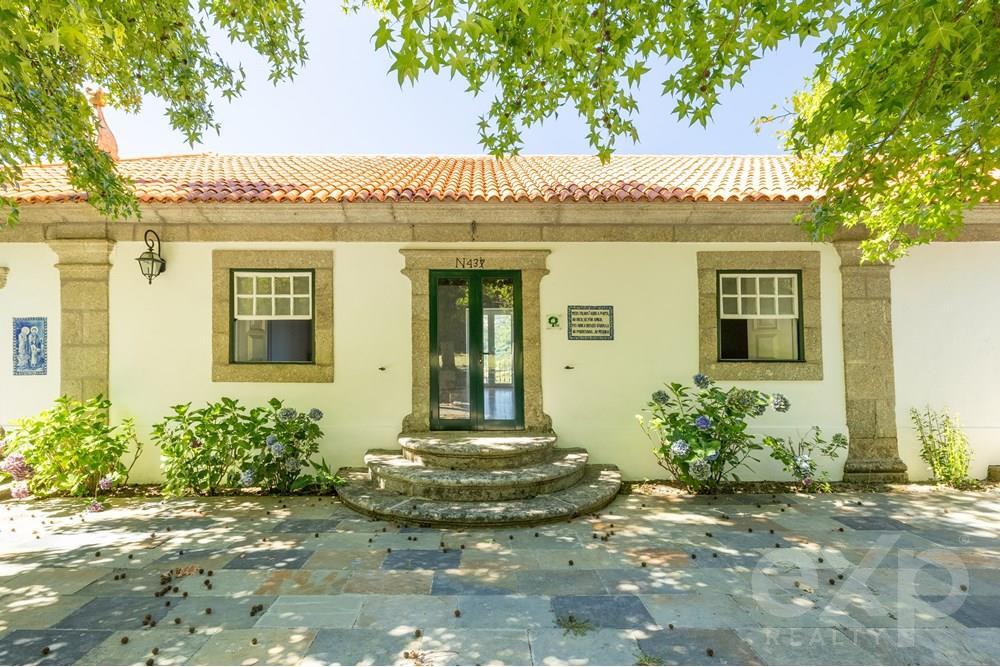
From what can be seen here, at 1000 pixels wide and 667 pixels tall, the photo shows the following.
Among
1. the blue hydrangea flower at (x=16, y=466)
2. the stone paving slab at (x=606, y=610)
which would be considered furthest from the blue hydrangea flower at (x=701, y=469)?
the blue hydrangea flower at (x=16, y=466)

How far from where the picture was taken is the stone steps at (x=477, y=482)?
14.0ft

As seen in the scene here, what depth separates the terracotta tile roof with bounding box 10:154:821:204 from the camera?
520cm

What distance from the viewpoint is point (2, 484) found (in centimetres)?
520

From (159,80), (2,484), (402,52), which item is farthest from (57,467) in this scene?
(402,52)

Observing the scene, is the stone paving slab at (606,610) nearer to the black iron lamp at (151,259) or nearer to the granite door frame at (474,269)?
the granite door frame at (474,269)

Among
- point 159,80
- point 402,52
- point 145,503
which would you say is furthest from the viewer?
point 145,503

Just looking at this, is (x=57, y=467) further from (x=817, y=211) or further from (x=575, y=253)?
(x=817, y=211)

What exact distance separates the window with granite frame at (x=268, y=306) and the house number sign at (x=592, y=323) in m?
3.10

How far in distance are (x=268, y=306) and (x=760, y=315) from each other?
20.9 ft

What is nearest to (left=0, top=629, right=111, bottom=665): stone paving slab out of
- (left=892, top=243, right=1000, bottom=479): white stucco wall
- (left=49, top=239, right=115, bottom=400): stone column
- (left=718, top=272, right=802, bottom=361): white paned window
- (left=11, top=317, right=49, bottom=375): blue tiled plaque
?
(left=49, top=239, right=115, bottom=400): stone column

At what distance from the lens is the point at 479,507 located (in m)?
4.37

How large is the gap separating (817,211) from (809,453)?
323 cm

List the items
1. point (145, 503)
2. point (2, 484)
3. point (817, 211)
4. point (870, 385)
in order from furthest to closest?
point (870, 385) < point (2, 484) < point (145, 503) < point (817, 211)

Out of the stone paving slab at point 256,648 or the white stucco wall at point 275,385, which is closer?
the stone paving slab at point 256,648
